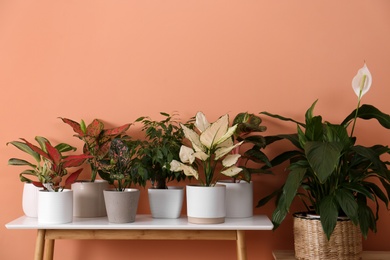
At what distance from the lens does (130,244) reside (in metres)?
2.65

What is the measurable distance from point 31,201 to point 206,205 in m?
0.86

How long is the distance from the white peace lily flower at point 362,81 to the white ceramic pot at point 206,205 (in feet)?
2.65

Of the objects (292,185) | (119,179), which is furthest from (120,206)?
(292,185)

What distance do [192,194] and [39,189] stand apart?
0.75 meters

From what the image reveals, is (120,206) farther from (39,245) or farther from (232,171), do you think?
(232,171)

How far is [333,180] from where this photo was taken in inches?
90.1

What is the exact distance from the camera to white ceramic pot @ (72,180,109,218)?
246cm

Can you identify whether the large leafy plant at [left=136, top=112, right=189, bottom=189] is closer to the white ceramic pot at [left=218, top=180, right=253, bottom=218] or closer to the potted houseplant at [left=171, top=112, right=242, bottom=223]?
the potted houseplant at [left=171, top=112, right=242, bottom=223]

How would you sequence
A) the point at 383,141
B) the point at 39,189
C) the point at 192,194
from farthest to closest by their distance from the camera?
the point at 383,141 → the point at 39,189 → the point at 192,194

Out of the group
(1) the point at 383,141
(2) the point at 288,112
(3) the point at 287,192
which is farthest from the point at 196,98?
(1) the point at 383,141

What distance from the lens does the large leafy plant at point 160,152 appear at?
237cm

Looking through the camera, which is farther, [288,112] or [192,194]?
[288,112]

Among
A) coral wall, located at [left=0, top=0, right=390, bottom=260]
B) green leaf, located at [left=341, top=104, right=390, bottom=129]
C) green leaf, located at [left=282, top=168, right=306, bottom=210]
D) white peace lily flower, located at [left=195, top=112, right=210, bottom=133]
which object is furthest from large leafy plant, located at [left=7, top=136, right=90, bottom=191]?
green leaf, located at [left=341, top=104, right=390, bottom=129]

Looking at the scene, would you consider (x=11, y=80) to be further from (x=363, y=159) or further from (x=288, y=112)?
(x=363, y=159)
